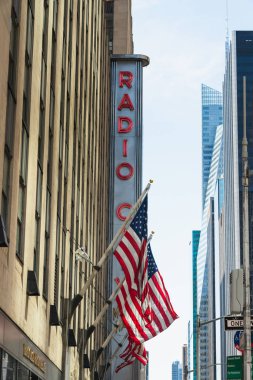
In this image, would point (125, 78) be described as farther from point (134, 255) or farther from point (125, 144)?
point (134, 255)

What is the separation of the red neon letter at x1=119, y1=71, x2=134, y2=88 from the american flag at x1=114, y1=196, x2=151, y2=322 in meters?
50.2

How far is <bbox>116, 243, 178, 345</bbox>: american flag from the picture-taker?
3369 centimetres

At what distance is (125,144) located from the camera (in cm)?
7962

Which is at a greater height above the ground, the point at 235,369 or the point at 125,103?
the point at 125,103

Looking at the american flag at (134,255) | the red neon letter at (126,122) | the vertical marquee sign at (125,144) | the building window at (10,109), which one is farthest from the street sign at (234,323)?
the red neon letter at (126,122)

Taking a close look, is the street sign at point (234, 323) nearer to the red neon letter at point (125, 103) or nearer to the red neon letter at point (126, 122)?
the red neon letter at point (126, 122)

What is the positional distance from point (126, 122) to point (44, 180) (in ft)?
157

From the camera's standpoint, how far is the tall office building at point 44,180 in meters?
25.5

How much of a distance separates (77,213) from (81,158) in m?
3.36

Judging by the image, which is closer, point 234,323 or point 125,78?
point 234,323

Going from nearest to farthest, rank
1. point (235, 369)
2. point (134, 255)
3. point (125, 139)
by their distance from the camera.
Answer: point (134, 255) < point (235, 369) < point (125, 139)

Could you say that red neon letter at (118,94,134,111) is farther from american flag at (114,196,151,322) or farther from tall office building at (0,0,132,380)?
american flag at (114,196,151,322)

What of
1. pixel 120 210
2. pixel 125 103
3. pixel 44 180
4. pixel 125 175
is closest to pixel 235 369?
pixel 44 180

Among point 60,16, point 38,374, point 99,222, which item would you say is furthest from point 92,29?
point 38,374
